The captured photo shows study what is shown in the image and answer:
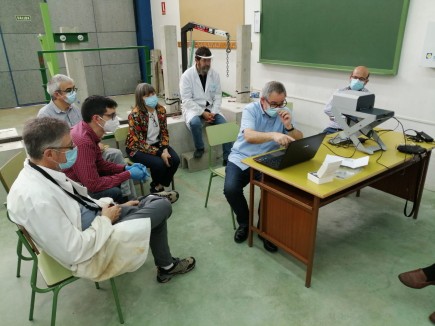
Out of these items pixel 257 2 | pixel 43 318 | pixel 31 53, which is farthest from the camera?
pixel 31 53

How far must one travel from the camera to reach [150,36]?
732cm

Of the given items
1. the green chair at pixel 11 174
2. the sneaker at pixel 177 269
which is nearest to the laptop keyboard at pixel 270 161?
the sneaker at pixel 177 269

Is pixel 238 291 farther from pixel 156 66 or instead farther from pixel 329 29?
pixel 156 66

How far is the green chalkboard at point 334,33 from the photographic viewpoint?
331 cm

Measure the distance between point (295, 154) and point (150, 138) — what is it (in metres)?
1.61

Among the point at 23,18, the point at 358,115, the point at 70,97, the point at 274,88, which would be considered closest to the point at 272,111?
the point at 274,88


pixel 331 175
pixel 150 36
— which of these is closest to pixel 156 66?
pixel 150 36

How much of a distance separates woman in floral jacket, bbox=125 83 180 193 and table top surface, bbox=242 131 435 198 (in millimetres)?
1144

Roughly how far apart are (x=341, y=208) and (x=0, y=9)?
255 inches

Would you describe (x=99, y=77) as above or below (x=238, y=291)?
above

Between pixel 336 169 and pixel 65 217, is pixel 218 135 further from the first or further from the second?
pixel 65 217

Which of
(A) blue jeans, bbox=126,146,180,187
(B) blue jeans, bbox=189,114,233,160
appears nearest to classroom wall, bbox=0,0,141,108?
(B) blue jeans, bbox=189,114,233,160

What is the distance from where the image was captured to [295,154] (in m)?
2.06

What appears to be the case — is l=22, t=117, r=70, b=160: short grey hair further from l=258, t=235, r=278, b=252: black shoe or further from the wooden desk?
l=258, t=235, r=278, b=252: black shoe
